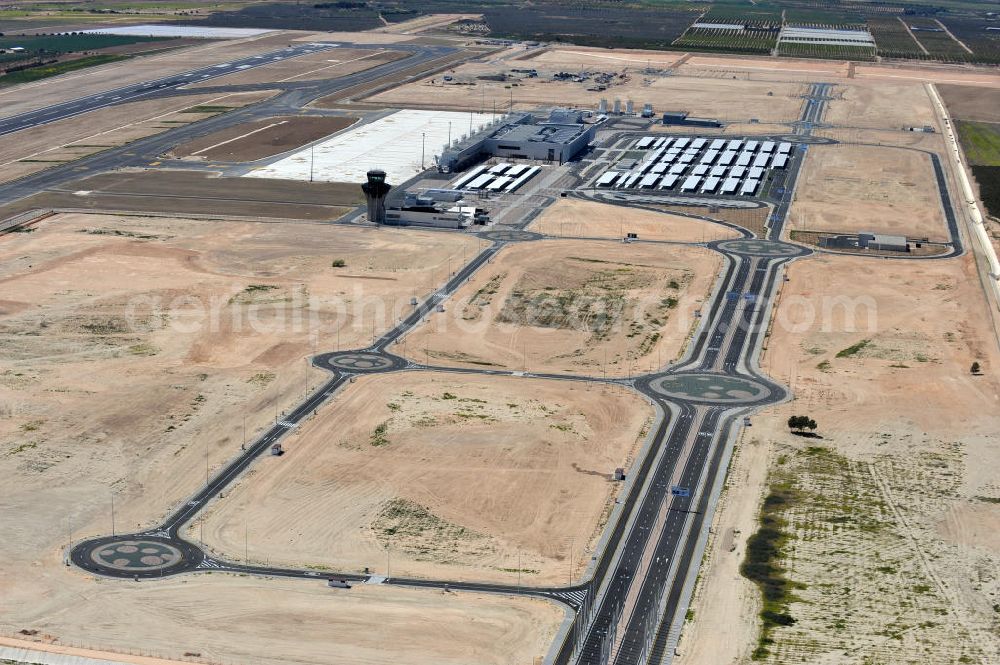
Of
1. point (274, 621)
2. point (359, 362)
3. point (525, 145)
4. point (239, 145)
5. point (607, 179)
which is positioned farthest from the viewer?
point (525, 145)

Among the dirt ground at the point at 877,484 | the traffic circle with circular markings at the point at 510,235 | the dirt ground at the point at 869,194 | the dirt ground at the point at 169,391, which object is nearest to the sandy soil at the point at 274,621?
the dirt ground at the point at 169,391

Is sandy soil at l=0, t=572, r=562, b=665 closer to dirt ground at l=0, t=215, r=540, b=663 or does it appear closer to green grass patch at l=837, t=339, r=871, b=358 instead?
dirt ground at l=0, t=215, r=540, b=663

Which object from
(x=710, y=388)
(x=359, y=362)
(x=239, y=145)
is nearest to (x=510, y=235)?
(x=359, y=362)

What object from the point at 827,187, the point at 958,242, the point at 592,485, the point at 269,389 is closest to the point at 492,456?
the point at 592,485

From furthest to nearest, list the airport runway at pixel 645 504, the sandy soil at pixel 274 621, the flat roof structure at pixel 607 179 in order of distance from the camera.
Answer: the flat roof structure at pixel 607 179, the airport runway at pixel 645 504, the sandy soil at pixel 274 621

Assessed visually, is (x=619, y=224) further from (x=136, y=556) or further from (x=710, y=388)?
(x=136, y=556)

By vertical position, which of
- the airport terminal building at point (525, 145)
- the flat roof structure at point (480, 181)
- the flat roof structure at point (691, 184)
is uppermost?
the airport terminal building at point (525, 145)

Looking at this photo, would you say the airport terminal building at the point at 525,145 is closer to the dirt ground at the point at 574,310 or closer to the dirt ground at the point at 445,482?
the dirt ground at the point at 574,310
